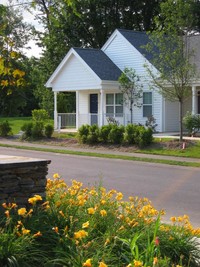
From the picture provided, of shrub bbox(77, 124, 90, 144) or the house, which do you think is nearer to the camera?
shrub bbox(77, 124, 90, 144)

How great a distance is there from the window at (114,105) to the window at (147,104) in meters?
1.72

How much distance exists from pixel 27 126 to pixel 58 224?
24426 millimetres

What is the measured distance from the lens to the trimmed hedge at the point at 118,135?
76.3 feet

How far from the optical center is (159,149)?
2250 cm

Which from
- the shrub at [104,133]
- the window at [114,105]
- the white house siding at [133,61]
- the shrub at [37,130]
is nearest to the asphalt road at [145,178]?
the shrub at [104,133]

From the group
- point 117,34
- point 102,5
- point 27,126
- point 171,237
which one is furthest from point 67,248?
point 102,5

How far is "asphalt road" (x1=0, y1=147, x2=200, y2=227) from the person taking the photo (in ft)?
34.3

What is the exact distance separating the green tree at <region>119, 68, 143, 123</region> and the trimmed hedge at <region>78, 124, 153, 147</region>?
4679 mm

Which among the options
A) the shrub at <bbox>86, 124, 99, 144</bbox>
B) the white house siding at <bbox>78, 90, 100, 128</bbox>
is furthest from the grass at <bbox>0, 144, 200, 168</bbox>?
the white house siding at <bbox>78, 90, 100, 128</bbox>

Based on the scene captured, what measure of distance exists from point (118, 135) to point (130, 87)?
5.73 meters

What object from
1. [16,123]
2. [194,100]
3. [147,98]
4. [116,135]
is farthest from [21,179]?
[16,123]

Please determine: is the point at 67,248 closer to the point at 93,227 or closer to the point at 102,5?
the point at 93,227

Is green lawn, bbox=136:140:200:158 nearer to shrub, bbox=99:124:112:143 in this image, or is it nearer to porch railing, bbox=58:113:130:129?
shrub, bbox=99:124:112:143

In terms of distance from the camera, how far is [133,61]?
103 feet
